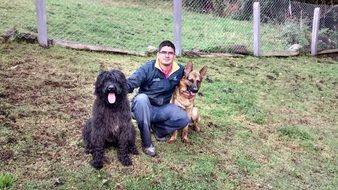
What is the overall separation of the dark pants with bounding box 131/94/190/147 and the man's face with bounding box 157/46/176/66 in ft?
1.44

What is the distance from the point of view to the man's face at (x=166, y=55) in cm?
517

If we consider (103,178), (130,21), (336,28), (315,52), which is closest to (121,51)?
(130,21)

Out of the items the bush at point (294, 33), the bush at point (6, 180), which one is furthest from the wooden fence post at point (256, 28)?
the bush at point (6, 180)

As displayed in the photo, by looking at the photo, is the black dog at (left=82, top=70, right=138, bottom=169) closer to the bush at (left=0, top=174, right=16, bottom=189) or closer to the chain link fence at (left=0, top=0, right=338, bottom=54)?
the bush at (left=0, top=174, right=16, bottom=189)

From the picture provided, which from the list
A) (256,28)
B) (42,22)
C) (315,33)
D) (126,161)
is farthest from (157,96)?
(315,33)

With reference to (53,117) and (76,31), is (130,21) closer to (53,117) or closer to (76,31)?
(76,31)

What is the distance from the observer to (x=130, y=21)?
11.8 meters

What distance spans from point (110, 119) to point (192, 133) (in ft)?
5.16

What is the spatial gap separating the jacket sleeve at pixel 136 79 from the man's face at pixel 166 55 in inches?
8.9

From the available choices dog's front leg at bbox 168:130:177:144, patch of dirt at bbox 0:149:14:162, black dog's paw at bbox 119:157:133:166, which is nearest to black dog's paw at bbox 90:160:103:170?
black dog's paw at bbox 119:157:133:166

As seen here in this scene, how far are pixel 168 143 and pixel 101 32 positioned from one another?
18.0 ft

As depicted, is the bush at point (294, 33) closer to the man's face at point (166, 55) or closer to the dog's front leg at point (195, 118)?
the dog's front leg at point (195, 118)

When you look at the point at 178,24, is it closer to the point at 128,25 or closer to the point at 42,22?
the point at 128,25

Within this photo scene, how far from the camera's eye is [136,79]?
16.9 ft
